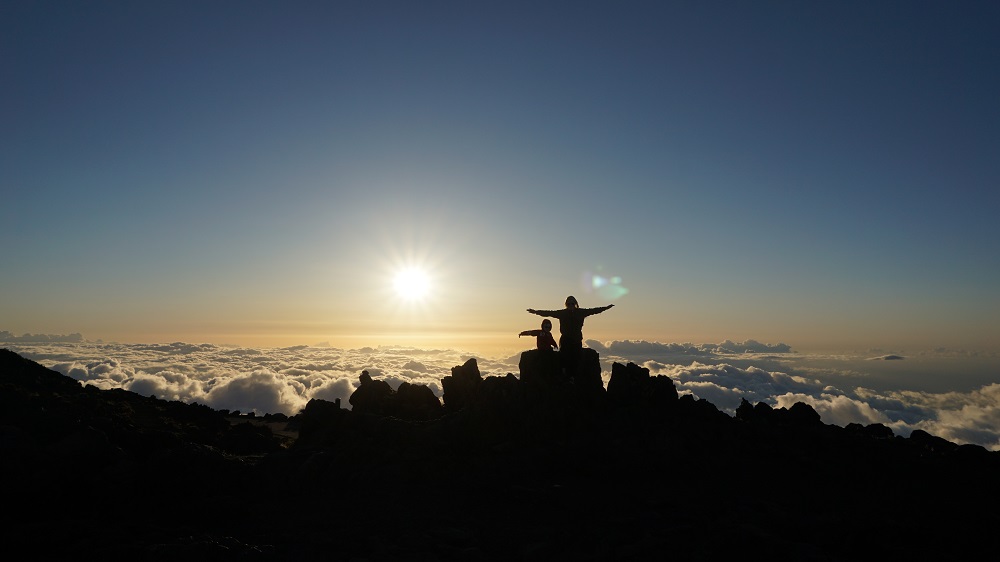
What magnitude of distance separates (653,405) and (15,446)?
26.2 meters

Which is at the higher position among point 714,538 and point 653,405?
point 653,405

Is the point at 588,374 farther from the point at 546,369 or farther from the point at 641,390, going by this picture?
the point at 641,390

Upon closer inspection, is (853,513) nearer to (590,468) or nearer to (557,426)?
(590,468)

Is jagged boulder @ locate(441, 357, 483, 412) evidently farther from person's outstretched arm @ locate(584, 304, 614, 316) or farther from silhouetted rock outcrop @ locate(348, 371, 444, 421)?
person's outstretched arm @ locate(584, 304, 614, 316)

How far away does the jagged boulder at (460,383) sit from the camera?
32719mm

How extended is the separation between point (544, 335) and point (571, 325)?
80.4 inches

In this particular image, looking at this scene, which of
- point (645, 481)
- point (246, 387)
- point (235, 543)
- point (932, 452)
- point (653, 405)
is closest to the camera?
point (235, 543)

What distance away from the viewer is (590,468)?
20938 millimetres

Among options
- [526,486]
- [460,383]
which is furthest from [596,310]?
[460,383]

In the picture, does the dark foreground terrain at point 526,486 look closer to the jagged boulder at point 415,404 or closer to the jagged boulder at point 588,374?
the jagged boulder at point 588,374

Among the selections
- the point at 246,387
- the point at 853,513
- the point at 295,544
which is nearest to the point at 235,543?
the point at 295,544

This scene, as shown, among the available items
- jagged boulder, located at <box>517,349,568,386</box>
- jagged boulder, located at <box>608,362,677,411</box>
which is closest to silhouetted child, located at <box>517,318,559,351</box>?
jagged boulder, located at <box>517,349,568,386</box>

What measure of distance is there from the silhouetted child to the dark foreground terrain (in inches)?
29.7

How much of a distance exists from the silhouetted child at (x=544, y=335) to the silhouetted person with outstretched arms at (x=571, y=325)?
63cm
